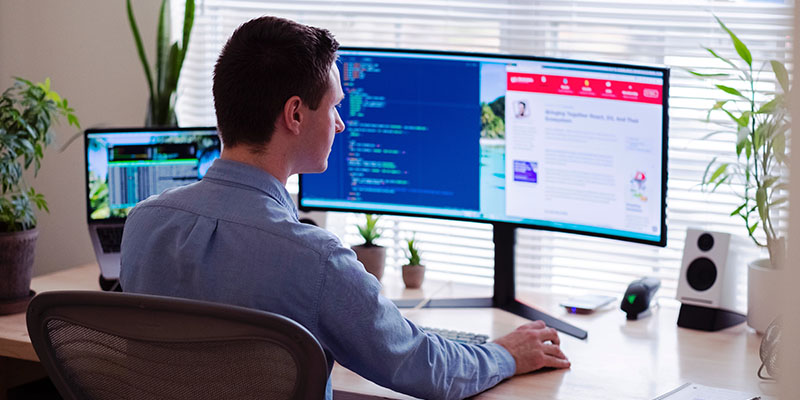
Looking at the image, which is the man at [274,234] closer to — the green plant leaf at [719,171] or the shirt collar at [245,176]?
the shirt collar at [245,176]

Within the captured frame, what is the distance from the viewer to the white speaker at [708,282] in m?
2.06

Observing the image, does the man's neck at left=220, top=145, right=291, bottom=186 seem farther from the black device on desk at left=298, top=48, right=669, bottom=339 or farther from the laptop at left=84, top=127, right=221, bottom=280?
the laptop at left=84, top=127, right=221, bottom=280

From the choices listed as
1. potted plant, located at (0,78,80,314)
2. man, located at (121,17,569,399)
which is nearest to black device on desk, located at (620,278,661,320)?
man, located at (121,17,569,399)

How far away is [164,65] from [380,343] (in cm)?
161

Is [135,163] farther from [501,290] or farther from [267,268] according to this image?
[267,268]

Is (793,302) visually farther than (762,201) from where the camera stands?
No

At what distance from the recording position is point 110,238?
7.43 feet

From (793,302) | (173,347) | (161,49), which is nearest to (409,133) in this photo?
(161,49)

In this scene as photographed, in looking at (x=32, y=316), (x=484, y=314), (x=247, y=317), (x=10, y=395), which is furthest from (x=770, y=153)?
(x=10, y=395)

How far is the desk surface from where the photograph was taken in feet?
5.50

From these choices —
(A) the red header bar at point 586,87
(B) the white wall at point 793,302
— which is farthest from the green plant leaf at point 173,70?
(B) the white wall at point 793,302

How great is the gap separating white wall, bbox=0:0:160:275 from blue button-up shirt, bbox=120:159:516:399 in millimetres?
1576

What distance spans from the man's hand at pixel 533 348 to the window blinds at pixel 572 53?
0.72 meters

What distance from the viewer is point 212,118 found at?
115 inches
